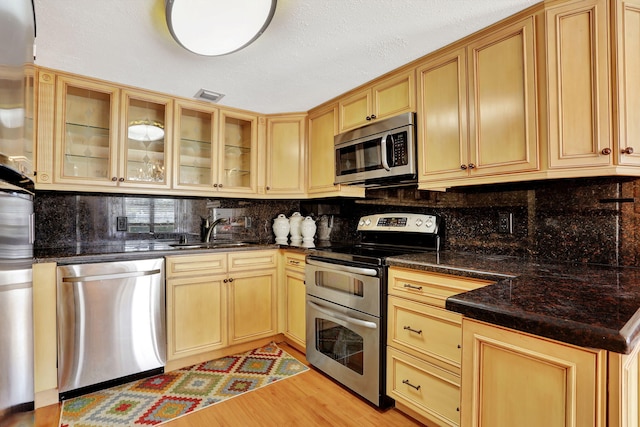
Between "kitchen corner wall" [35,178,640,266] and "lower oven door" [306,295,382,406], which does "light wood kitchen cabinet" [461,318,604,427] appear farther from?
"kitchen corner wall" [35,178,640,266]

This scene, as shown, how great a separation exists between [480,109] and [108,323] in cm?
251

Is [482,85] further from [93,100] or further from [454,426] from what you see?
[93,100]

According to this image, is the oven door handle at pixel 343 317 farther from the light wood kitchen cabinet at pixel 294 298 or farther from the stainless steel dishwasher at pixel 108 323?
the stainless steel dishwasher at pixel 108 323

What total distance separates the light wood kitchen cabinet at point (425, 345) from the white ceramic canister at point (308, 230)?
1.27 m

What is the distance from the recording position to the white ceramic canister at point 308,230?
9.84ft

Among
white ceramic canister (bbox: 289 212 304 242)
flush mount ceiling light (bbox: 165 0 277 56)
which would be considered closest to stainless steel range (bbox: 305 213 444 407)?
white ceramic canister (bbox: 289 212 304 242)

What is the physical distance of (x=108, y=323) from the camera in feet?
6.64

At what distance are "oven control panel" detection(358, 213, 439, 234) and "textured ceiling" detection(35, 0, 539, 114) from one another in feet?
3.31

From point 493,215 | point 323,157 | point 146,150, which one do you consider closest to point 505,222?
point 493,215

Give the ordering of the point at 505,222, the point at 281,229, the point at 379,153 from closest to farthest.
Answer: the point at 505,222 → the point at 379,153 → the point at 281,229

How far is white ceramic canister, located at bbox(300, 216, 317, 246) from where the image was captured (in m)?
3.00

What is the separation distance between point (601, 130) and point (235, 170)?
2500 mm

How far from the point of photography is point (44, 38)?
174 cm

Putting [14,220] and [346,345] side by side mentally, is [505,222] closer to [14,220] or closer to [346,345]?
[346,345]
